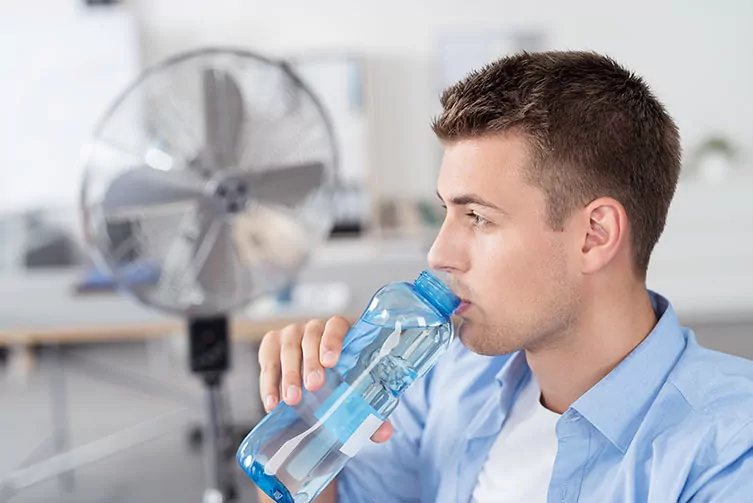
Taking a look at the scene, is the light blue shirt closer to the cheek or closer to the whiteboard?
the cheek

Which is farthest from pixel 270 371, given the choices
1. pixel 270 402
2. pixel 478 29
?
pixel 478 29

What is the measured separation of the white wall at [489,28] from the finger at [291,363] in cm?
422

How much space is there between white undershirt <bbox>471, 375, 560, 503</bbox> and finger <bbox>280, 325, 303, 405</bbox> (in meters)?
0.31

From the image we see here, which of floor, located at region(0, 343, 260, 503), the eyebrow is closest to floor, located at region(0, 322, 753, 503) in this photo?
floor, located at region(0, 343, 260, 503)

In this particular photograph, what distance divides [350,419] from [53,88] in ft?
15.0

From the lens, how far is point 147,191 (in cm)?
137

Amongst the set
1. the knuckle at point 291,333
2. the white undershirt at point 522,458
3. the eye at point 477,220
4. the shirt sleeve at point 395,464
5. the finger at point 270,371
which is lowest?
the shirt sleeve at point 395,464

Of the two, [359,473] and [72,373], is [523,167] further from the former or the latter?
[72,373]

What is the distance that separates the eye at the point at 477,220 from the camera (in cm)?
94

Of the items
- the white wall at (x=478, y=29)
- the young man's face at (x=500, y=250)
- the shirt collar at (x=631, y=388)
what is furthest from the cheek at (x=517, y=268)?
the white wall at (x=478, y=29)

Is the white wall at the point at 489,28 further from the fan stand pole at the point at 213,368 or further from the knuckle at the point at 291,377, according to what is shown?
the knuckle at the point at 291,377

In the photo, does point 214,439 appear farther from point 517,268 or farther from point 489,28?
point 489,28

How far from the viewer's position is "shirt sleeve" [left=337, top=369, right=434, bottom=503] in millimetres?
1096

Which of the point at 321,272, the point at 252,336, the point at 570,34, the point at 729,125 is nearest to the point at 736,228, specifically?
the point at 729,125
